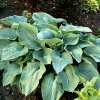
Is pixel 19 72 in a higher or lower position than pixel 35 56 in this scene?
lower

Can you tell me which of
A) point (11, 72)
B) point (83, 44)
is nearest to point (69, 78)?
point (83, 44)

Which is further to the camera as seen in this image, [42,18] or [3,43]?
[42,18]

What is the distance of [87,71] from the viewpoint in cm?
295

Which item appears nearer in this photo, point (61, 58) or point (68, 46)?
point (61, 58)

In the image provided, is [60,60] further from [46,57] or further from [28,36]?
[28,36]

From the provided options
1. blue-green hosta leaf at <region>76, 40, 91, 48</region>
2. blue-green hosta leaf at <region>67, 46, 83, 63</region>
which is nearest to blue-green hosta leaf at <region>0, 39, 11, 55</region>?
blue-green hosta leaf at <region>67, 46, 83, 63</region>

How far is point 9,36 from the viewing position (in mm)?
3127

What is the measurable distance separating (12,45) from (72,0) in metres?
2.07

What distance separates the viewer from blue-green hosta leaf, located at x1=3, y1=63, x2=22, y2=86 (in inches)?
117

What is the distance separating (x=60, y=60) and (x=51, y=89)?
1.13ft

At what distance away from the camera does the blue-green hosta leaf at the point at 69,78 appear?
280 cm

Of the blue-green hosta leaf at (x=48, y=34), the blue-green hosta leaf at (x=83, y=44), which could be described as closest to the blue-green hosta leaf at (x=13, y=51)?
the blue-green hosta leaf at (x=48, y=34)

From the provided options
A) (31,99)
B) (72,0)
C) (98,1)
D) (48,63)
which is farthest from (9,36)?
(98,1)

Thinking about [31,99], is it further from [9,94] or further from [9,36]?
[9,36]
